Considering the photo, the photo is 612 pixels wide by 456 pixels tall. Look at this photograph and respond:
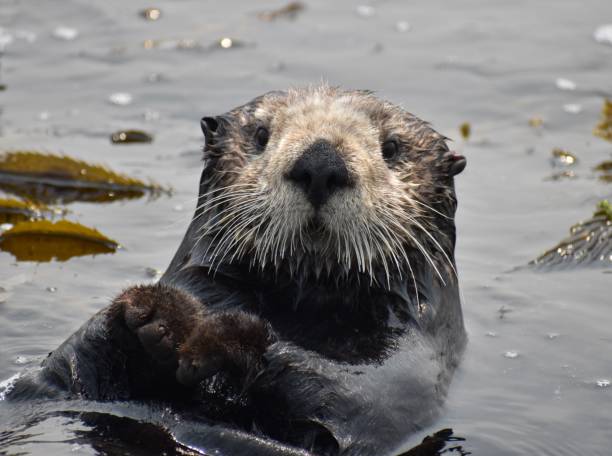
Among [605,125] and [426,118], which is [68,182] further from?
[605,125]

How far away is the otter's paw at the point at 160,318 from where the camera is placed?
201 inches

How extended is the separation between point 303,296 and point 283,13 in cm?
724

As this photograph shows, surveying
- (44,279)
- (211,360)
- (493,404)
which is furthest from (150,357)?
(44,279)

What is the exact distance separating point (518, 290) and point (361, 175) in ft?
8.19

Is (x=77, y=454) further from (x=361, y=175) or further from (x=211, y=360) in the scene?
(x=361, y=175)

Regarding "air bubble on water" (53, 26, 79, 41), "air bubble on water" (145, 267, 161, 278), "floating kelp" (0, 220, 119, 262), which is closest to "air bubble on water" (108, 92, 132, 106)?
"air bubble on water" (53, 26, 79, 41)

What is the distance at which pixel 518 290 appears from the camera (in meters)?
7.81

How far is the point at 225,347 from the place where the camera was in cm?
511

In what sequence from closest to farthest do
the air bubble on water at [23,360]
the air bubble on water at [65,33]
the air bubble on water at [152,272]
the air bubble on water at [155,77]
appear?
1. the air bubble on water at [23,360]
2. the air bubble on water at [152,272]
3. the air bubble on water at [155,77]
4. the air bubble on water at [65,33]

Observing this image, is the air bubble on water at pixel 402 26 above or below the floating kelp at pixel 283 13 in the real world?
below

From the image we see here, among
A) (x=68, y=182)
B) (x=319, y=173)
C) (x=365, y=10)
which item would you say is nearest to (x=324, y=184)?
(x=319, y=173)

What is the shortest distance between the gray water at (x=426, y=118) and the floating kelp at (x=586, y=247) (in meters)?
0.11

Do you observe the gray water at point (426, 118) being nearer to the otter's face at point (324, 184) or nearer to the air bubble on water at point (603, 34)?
the air bubble on water at point (603, 34)

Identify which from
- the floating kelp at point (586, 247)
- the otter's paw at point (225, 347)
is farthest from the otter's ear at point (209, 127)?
the floating kelp at point (586, 247)
